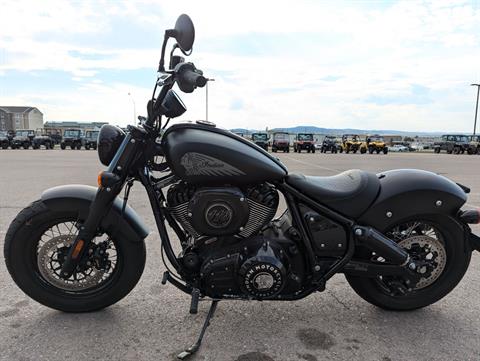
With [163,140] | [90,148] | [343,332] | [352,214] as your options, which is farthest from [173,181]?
[90,148]

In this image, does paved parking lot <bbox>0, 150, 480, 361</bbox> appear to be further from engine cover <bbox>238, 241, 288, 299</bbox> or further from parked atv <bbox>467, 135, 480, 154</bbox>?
parked atv <bbox>467, 135, 480, 154</bbox>

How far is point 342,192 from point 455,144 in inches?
1494

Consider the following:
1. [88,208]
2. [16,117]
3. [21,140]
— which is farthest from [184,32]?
[16,117]

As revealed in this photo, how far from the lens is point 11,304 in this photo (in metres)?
2.96

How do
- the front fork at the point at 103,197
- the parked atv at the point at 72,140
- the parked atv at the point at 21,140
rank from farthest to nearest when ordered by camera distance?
the parked atv at the point at 72,140 → the parked atv at the point at 21,140 → the front fork at the point at 103,197

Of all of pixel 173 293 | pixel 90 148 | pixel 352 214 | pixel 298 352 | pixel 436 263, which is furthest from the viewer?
pixel 90 148

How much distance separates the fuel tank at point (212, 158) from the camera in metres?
2.38

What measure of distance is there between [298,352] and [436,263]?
1231 millimetres

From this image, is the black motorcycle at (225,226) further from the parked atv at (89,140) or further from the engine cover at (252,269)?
the parked atv at (89,140)

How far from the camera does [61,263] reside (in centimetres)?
281

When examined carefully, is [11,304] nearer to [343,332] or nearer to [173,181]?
[173,181]

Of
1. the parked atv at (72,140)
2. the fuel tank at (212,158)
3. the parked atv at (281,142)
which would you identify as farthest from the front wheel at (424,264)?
the parked atv at (72,140)

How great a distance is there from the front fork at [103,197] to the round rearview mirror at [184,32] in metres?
0.68

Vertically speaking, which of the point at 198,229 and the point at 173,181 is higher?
the point at 173,181
